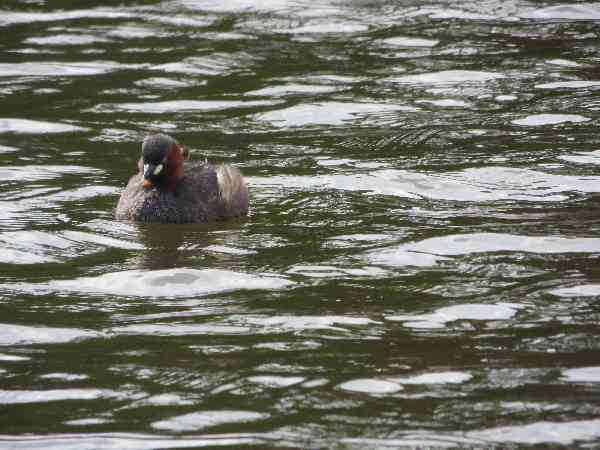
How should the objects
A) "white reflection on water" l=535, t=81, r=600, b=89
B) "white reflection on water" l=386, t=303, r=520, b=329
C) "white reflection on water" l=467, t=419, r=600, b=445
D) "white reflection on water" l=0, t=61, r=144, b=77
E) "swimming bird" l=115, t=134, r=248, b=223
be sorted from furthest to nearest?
"white reflection on water" l=0, t=61, r=144, b=77 < "white reflection on water" l=535, t=81, r=600, b=89 < "swimming bird" l=115, t=134, r=248, b=223 < "white reflection on water" l=386, t=303, r=520, b=329 < "white reflection on water" l=467, t=419, r=600, b=445

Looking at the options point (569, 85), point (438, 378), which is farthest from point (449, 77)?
point (438, 378)

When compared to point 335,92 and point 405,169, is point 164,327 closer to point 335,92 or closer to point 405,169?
point 405,169

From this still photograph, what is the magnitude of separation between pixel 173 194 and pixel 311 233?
5.73ft

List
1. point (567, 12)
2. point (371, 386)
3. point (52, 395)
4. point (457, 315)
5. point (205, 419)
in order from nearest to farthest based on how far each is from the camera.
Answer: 1. point (205, 419)
2. point (371, 386)
3. point (52, 395)
4. point (457, 315)
5. point (567, 12)

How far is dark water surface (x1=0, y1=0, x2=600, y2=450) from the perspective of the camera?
669cm

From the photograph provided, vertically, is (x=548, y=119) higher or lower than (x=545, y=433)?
higher

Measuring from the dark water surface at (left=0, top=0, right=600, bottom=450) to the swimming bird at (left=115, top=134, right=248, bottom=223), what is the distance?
177 mm

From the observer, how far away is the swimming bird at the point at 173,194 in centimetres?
1161

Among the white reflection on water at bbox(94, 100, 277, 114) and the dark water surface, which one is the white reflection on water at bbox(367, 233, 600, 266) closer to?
the dark water surface

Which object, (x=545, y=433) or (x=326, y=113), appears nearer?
(x=545, y=433)

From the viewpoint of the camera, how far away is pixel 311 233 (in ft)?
34.7

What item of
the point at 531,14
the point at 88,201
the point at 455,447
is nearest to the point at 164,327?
the point at 455,447

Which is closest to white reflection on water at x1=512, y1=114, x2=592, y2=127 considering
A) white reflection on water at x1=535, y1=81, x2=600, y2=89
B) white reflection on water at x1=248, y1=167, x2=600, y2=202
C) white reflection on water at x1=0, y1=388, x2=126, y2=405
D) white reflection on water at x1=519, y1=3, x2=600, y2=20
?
white reflection on water at x1=535, y1=81, x2=600, y2=89

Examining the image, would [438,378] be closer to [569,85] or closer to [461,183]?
[461,183]
